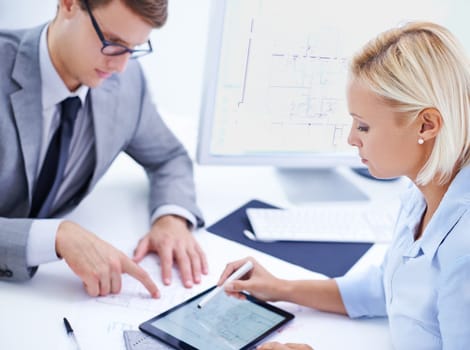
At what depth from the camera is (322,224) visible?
1.20m

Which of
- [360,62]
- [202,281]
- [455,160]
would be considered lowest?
[202,281]

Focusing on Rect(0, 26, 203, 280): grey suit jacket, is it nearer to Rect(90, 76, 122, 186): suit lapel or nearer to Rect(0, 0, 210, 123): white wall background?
Rect(90, 76, 122, 186): suit lapel

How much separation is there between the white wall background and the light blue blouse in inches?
35.7

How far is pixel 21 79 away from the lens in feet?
3.43

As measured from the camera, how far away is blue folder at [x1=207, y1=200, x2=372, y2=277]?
1.07 metres

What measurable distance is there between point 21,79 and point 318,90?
0.59 m

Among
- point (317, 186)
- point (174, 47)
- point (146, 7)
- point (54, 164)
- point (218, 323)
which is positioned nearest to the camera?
point (218, 323)

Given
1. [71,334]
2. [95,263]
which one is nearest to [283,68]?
[95,263]

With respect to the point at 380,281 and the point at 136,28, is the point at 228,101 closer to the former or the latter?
the point at 136,28

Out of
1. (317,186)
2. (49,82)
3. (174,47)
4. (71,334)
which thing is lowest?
(71,334)

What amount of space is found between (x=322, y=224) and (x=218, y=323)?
42cm

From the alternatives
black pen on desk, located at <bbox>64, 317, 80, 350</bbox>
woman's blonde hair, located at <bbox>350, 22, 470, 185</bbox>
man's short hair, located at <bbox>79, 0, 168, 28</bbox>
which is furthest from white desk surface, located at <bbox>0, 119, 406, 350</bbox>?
man's short hair, located at <bbox>79, 0, 168, 28</bbox>

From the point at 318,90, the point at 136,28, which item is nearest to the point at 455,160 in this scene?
the point at 318,90

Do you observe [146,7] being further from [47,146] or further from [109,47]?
[47,146]
